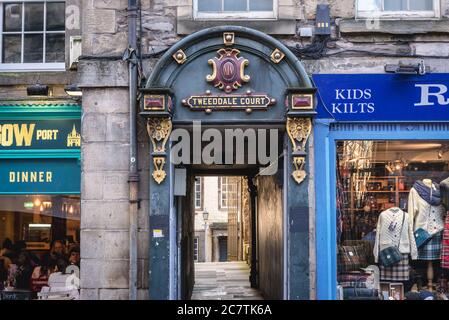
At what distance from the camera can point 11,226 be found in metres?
10.0

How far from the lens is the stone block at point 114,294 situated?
28.6 feet

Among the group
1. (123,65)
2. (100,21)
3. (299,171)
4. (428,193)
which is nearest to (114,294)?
(299,171)

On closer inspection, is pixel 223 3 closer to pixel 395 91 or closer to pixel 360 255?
pixel 395 91

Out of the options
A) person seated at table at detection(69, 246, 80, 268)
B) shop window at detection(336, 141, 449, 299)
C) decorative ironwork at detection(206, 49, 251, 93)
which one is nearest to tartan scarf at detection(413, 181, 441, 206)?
shop window at detection(336, 141, 449, 299)

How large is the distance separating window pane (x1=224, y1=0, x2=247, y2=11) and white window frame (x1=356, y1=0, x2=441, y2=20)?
5.44ft

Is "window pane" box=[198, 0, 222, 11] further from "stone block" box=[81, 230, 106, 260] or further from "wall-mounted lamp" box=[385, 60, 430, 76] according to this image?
"stone block" box=[81, 230, 106, 260]

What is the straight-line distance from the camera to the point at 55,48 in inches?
404

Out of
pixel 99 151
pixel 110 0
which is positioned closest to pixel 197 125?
pixel 99 151

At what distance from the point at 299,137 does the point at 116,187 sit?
8.70 ft

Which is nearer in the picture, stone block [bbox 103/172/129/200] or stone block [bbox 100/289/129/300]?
stone block [bbox 100/289/129/300]

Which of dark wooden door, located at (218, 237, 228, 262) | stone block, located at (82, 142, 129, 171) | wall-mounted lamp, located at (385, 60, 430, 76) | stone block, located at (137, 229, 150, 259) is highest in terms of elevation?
wall-mounted lamp, located at (385, 60, 430, 76)

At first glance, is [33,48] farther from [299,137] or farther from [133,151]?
[299,137]

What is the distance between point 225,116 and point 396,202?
9.34ft

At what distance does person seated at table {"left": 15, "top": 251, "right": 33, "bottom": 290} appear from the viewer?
9883 mm
